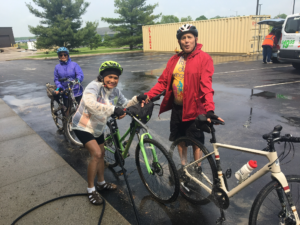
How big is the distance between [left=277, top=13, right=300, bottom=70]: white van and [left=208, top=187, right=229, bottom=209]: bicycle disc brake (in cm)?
1075

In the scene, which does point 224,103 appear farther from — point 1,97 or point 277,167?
point 1,97

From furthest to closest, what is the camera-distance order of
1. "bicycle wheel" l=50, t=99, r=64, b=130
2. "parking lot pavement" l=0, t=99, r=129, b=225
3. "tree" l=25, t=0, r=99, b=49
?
"tree" l=25, t=0, r=99, b=49, "bicycle wheel" l=50, t=99, r=64, b=130, "parking lot pavement" l=0, t=99, r=129, b=225

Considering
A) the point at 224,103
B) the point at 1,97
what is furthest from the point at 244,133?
the point at 1,97

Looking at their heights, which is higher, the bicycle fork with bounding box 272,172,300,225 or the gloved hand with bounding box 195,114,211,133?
the gloved hand with bounding box 195,114,211,133

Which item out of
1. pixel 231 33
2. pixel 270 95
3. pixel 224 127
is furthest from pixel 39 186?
pixel 231 33

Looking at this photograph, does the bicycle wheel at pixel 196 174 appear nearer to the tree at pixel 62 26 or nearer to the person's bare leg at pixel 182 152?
the person's bare leg at pixel 182 152

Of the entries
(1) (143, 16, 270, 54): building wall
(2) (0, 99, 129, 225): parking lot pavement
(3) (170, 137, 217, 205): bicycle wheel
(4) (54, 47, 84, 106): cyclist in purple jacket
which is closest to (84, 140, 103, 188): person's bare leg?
(2) (0, 99, 129, 225): parking lot pavement

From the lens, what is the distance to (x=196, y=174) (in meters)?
2.89

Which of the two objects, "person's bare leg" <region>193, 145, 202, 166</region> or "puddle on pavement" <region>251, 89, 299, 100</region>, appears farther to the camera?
A: "puddle on pavement" <region>251, 89, 299, 100</region>

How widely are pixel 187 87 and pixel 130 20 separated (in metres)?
38.0

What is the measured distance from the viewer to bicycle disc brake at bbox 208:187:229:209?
2484mm

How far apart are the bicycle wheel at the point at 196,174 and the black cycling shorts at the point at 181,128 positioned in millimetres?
197

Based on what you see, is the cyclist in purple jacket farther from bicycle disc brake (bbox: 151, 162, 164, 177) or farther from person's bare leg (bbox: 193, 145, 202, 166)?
person's bare leg (bbox: 193, 145, 202, 166)

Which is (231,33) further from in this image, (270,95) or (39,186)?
(39,186)
